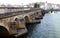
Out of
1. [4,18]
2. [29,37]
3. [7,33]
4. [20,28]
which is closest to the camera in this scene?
[4,18]

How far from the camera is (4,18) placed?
3189cm

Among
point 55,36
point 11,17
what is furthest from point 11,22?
point 55,36

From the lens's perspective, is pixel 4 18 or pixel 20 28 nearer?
pixel 4 18

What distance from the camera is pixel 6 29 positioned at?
3347 centimetres

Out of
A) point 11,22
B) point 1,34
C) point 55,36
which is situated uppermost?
point 11,22

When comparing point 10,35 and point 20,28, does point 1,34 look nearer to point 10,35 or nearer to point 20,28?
point 10,35

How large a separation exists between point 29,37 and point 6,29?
650 centimetres

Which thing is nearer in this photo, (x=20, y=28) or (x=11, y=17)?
(x=11, y=17)

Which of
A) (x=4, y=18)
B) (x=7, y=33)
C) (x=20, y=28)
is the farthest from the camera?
(x=20, y=28)

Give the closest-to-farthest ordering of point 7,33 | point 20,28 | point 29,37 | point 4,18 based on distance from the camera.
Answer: point 4,18, point 7,33, point 29,37, point 20,28

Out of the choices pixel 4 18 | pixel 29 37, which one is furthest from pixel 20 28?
pixel 4 18

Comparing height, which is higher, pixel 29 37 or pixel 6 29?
pixel 6 29

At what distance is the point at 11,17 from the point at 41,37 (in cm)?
799

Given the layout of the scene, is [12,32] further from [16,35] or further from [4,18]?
[4,18]
